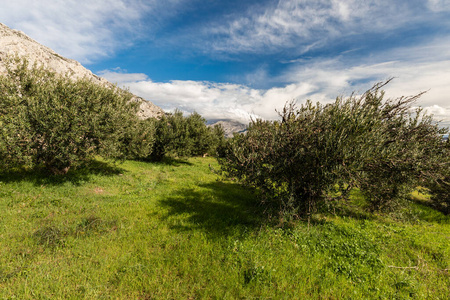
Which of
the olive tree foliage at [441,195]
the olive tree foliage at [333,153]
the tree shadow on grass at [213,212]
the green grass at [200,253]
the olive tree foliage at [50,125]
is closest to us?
the green grass at [200,253]

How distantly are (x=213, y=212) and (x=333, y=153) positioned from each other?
7.76 metres

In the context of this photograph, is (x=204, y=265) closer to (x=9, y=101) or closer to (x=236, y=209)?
(x=236, y=209)

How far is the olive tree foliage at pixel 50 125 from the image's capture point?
12.0 m

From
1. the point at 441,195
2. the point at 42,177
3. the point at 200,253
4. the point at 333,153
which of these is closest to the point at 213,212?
the point at 200,253

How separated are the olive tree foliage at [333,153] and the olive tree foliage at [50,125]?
12451mm

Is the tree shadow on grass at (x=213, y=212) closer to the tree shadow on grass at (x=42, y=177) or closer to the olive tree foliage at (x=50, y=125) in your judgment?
the olive tree foliage at (x=50, y=125)

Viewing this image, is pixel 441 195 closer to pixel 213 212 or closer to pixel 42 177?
pixel 213 212

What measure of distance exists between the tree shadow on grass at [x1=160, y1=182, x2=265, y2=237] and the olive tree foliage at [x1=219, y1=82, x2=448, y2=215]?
2111 mm

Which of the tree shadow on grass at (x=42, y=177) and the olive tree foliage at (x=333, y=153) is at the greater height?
the olive tree foliage at (x=333, y=153)

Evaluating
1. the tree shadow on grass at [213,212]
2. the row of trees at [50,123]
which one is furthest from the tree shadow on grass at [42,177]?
the tree shadow on grass at [213,212]

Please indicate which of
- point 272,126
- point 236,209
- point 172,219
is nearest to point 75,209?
point 172,219

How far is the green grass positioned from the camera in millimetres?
5297

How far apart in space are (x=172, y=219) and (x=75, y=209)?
242 inches

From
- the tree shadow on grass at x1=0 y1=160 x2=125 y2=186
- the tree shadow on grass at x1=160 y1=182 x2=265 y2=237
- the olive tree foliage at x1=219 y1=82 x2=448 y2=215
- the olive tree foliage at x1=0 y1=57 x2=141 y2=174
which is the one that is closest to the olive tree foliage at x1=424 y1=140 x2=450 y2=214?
the olive tree foliage at x1=219 y1=82 x2=448 y2=215
